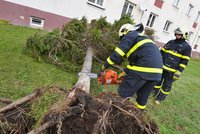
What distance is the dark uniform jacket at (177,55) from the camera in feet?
16.4

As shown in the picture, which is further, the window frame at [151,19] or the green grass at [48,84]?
the window frame at [151,19]

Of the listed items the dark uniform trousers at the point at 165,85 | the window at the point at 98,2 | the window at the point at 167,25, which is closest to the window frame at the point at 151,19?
the window at the point at 167,25

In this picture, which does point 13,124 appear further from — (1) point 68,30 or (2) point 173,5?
(2) point 173,5

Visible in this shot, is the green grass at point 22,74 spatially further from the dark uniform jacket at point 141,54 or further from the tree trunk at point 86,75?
the dark uniform jacket at point 141,54

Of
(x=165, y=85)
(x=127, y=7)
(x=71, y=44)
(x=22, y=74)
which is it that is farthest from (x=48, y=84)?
(x=127, y=7)

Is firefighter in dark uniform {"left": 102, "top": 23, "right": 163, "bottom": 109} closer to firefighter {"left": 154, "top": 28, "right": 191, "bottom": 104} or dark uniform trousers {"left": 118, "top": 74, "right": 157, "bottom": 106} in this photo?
dark uniform trousers {"left": 118, "top": 74, "right": 157, "bottom": 106}

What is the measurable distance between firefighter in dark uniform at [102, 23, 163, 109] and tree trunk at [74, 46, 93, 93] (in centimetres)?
44

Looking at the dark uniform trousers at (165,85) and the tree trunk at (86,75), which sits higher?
the tree trunk at (86,75)

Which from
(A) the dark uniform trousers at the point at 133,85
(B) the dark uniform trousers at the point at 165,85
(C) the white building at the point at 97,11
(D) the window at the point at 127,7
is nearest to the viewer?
(A) the dark uniform trousers at the point at 133,85

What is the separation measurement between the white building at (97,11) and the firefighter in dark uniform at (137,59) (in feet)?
11.0

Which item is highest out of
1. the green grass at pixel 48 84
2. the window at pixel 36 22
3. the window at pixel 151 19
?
the window at pixel 151 19

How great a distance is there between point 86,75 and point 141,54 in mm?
986

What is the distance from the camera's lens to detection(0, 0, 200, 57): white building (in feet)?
29.2

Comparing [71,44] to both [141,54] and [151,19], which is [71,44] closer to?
[141,54]
